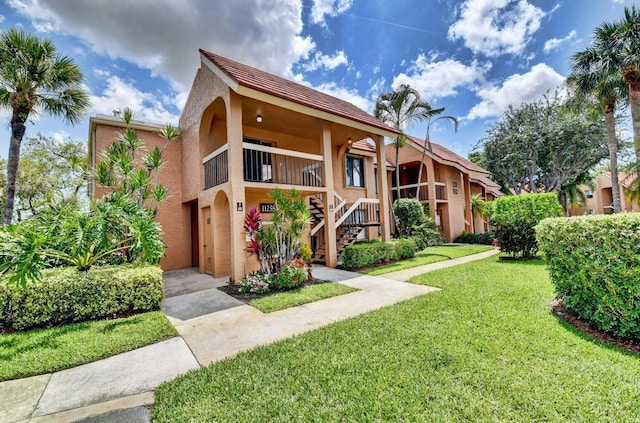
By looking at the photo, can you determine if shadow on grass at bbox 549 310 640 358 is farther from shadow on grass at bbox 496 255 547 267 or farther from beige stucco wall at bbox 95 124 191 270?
beige stucco wall at bbox 95 124 191 270

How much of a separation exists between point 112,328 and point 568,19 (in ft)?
61.2

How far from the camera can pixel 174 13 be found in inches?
346

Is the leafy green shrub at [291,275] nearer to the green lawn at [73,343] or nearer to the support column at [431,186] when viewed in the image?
the green lawn at [73,343]

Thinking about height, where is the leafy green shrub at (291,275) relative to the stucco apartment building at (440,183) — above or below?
below

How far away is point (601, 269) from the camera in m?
4.02

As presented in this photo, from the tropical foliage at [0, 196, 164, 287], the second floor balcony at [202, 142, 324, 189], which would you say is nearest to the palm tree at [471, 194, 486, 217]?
the second floor balcony at [202, 142, 324, 189]

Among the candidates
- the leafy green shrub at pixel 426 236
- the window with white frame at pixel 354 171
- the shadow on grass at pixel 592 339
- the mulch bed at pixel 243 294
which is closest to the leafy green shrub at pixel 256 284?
the mulch bed at pixel 243 294

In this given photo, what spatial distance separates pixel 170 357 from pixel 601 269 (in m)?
A: 6.76

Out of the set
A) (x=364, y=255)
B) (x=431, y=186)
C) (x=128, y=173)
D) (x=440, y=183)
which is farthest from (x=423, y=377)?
(x=440, y=183)

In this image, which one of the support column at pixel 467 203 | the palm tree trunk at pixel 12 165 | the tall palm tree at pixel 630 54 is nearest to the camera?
the palm tree trunk at pixel 12 165

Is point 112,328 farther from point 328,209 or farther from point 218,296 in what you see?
point 328,209

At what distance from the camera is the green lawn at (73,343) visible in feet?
12.4

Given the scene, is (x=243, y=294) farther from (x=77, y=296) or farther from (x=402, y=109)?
(x=402, y=109)

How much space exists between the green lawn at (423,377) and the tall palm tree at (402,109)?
12647mm
